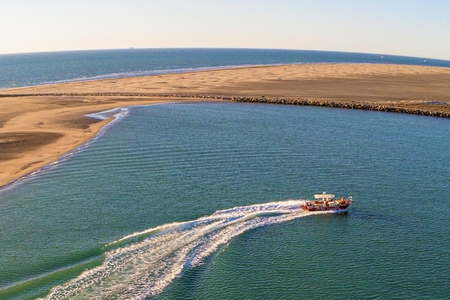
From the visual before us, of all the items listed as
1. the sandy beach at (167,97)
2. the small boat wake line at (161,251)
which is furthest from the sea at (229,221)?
the sandy beach at (167,97)

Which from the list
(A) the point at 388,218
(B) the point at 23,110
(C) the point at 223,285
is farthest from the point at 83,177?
(B) the point at 23,110

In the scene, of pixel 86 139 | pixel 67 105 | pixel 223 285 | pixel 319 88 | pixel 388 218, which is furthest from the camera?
pixel 319 88

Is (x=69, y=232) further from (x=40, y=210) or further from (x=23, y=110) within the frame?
(x=23, y=110)

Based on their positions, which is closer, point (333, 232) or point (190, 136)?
point (333, 232)

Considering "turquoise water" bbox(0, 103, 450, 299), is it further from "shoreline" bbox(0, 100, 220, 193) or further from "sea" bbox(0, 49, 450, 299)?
"shoreline" bbox(0, 100, 220, 193)

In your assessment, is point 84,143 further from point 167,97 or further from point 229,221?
point 167,97

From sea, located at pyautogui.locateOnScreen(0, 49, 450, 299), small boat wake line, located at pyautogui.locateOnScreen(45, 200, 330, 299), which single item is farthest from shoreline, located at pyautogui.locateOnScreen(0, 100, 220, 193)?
small boat wake line, located at pyautogui.locateOnScreen(45, 200, 330, 299)
